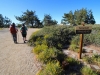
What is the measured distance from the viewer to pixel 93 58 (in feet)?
19.4

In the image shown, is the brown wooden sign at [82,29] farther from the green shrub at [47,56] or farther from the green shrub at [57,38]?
the green shrub at [57,38]

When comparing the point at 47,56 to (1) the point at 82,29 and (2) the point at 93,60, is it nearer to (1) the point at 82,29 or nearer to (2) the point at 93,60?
(1) the point at 82,29

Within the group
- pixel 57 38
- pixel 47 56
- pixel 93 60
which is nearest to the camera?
pixel 47 56

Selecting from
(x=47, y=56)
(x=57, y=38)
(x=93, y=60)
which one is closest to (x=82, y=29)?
(x=93, y=60)

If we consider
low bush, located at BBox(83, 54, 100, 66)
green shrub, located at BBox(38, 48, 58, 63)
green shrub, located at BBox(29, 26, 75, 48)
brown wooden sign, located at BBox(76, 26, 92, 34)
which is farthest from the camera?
green shrub, located at BBox(29, 26, 75, 48)

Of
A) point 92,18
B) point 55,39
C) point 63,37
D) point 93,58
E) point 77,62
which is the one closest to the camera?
point 77,62

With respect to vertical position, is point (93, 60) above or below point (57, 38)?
below

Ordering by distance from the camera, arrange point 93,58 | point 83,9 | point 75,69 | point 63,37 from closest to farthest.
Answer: point 75,69 < point 93,58 < point 63,37 < point 83,9

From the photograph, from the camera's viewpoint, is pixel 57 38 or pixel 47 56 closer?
pixel 47 56

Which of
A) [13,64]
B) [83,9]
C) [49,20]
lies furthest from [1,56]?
[49,20]

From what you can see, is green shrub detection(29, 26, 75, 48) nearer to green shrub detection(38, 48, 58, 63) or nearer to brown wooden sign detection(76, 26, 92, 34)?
green shrub detection(38, 48, 58, 63)

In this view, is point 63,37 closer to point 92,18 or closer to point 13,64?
point 13,64

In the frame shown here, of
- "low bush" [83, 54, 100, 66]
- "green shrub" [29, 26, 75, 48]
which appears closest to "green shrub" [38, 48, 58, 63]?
"low bush" [83, 54, 100, 66]

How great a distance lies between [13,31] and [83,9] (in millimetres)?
31092
